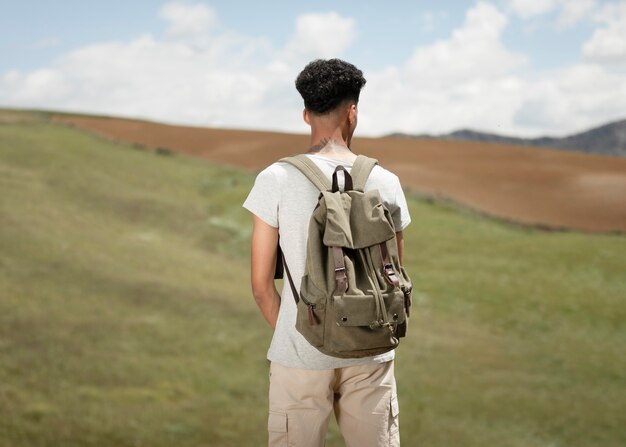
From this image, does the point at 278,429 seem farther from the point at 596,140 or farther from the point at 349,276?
the point at 596,140

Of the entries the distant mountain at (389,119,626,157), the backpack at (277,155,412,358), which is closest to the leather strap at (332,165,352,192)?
the backpack at (277,155,412,358)

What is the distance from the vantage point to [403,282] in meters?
3.48

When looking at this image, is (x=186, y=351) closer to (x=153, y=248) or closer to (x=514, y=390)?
(x=514, y=390)

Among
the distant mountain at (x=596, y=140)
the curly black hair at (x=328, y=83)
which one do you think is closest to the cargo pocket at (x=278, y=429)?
the curly black hair at (x=328, y=83)

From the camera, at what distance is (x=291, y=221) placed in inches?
139

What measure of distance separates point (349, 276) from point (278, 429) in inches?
32.3

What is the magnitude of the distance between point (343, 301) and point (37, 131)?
110 ft

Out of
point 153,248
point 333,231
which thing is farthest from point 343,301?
point 153,248

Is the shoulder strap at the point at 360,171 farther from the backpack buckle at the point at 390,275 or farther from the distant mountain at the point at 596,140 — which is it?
the distant mountain at the point at 596,140

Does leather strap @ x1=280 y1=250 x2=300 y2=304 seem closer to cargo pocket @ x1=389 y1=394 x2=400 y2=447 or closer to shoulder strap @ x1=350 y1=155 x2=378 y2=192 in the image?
shoulder strap @ x1=350 y1=155 x2=378 y2=192

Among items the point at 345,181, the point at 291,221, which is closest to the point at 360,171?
the point at 345,181

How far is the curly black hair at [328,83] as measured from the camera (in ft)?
11.6

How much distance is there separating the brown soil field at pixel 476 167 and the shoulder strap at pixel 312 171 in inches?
944

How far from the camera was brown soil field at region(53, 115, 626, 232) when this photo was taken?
28.4 m
